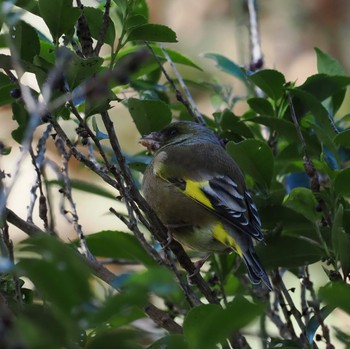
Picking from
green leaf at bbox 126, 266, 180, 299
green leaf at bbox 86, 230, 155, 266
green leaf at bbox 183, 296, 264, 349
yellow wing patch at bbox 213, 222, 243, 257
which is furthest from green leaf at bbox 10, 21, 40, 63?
green leaf at bbox 126, 266, 180, 299

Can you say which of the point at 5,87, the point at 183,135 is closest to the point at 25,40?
the point at 5,87

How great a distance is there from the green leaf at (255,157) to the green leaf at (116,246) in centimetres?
43

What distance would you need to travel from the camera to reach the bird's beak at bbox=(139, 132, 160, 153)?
128 inches

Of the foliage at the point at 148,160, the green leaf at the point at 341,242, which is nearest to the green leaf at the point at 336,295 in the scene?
the foliage at the point at 148,160

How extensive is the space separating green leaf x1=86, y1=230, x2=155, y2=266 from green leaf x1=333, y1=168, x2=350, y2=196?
0.61 m

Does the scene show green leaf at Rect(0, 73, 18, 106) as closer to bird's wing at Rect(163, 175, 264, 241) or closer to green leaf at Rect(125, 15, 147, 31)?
green leaf at Rect(125, 15, 147, 31)

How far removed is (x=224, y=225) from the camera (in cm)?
315

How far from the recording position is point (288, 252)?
8.48ft

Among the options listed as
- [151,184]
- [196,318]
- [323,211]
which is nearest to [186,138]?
[151,184]

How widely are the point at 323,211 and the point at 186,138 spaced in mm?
1273

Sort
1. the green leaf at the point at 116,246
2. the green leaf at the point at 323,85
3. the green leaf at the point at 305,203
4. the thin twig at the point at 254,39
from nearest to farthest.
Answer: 1. the green leaf at the point at 305,203
2. the green leaf at the point at 116,246
3. the green leaf at the point at 323,85
4. the thin twig at the point at 254,39

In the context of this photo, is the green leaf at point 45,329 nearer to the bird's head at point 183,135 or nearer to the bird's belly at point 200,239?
the bird's belly at point 200,239

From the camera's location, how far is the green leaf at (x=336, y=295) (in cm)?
125

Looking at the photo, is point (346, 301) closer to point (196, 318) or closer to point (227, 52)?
point (196, 318)
